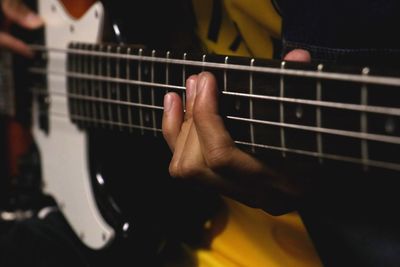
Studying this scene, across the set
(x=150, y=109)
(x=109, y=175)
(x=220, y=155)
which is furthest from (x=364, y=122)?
(x=109, y=175)

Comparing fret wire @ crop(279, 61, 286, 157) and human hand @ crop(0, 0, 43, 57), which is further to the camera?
human hand @ crop(0, 0, 43, 57)

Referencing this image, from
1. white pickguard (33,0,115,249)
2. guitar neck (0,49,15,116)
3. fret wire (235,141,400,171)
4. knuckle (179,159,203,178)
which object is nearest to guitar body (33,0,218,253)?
white pickguard (33,0,115,249)

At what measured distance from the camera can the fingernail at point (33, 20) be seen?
106cm

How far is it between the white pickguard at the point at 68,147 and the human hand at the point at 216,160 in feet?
1.14

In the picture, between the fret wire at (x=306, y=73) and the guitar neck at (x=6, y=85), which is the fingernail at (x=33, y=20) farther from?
the fret wire at (x=306, y=73)

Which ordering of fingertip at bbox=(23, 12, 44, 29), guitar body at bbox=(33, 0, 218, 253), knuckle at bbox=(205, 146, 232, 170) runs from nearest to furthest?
1. knuckle at bbox=(205, 146, 232, 170)
2. guitar body at bbox=(33, 0, 218, 253)
3. fingertip at bbox=(23, 12, 44, 29)

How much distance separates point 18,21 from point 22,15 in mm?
17

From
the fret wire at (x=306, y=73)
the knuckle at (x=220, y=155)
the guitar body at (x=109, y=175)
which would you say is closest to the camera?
the fret wire at (x=306, y=73)

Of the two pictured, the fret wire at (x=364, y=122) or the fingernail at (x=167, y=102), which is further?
the fingernail at (x=167, y=102)

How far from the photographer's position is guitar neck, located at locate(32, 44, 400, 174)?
1.49ft

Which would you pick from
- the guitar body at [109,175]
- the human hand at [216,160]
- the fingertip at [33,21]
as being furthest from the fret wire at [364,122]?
the fingertip at [33,21]

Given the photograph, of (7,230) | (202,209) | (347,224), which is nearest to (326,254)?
(347,224)

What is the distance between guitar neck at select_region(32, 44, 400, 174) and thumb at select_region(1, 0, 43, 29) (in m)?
0.43

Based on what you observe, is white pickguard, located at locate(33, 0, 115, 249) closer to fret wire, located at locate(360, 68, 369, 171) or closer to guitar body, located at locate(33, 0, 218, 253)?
guitar body, located at locate(33, 0, 218, 253)
